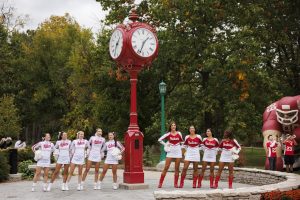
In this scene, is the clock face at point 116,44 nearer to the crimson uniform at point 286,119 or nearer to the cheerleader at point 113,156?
the cheerleader at point 113,156

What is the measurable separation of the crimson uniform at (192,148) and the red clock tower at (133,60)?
1327 mm

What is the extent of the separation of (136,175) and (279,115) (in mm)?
8616

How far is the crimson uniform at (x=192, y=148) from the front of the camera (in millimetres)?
14000

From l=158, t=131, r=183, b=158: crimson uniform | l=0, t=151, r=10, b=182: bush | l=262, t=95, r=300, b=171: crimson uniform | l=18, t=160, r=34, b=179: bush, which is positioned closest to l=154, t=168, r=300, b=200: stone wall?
l=158, t=131, r=183, b=158: crimson uniform

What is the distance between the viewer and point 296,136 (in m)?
19.9

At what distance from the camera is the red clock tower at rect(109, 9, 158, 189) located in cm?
1395

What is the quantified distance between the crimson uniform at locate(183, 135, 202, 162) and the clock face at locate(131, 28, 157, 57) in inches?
110

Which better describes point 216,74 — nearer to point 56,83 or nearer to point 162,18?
point 162,18

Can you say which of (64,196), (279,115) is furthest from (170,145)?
(279,115)

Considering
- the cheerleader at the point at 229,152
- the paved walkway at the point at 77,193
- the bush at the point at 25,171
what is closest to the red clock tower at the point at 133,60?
the paved walkway at the point at 77,193

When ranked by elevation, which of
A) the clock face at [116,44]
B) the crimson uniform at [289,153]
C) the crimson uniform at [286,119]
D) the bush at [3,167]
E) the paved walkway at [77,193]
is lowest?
the paved walkway at [77,193]

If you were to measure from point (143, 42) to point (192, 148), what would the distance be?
11.1ft

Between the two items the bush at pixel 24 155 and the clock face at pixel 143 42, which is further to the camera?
the bush at pixel 24 155

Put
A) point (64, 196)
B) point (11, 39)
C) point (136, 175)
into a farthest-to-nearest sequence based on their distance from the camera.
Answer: point (11, 39) < point (136, 175) < point (64, 196)
